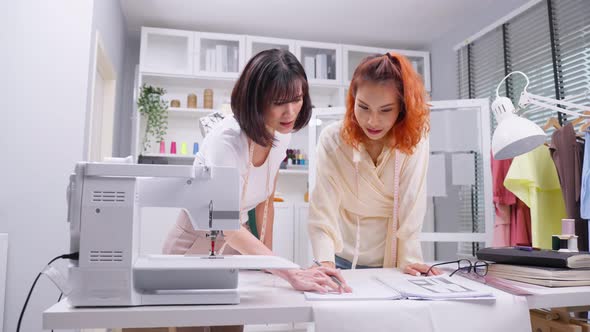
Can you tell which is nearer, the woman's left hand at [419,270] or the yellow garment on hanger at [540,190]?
the woman's left hand at [419,270]

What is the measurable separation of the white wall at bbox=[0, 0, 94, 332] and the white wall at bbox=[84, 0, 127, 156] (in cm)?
12

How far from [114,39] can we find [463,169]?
9.77 ft

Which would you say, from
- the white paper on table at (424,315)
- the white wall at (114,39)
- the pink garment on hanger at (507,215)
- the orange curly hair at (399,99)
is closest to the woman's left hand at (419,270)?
the white paper on table at (424,315)

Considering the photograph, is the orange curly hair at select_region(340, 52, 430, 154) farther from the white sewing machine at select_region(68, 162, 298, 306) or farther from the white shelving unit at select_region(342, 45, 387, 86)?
the white shelving unit at select_region(342, 45, 387, 86)

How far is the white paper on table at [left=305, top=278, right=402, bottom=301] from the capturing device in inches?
35.2

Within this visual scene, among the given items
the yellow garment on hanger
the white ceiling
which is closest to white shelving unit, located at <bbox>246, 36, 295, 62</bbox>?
the white ceiling

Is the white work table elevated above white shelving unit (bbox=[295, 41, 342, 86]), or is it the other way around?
white shelving unit (bbox=[295, 41, 342, 86])

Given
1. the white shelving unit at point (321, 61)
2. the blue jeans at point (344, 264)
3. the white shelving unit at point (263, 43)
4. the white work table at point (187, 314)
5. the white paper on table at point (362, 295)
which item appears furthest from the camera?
the white shelving unit at point (321, 61)

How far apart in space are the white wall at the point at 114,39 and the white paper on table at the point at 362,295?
2134 mm

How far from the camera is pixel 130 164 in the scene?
0.87m

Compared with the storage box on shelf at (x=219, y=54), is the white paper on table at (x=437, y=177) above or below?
below

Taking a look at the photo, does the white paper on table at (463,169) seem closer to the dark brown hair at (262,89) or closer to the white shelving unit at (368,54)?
the white shelving unit at (368,54)

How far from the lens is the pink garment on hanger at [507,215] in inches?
101

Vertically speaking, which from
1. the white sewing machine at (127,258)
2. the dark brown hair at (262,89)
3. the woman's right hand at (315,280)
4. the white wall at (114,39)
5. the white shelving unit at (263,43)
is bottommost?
the woman's right hand at (315,280)
